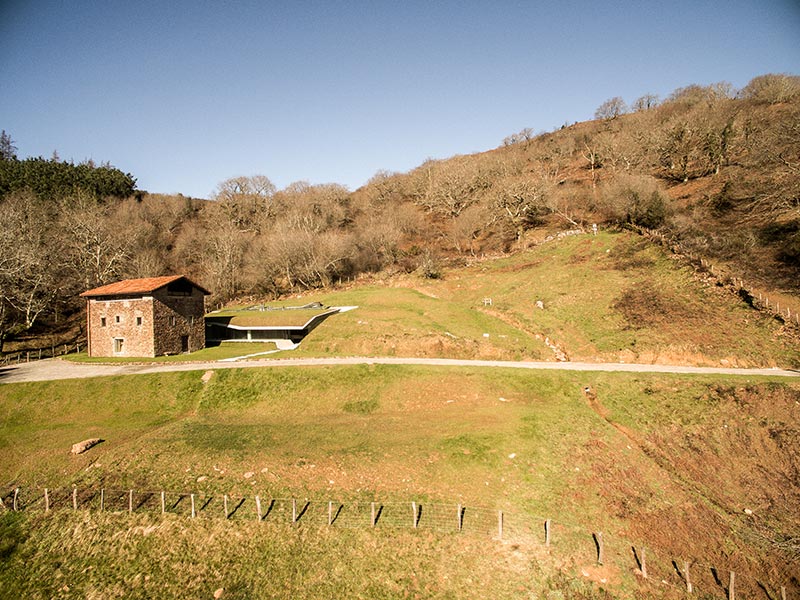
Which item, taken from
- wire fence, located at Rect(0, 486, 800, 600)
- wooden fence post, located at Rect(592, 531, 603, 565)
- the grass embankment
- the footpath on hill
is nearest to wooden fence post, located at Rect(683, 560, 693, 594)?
wire fence, located at Rect(0, 486, 800, 600)

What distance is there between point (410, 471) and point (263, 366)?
19.1 m

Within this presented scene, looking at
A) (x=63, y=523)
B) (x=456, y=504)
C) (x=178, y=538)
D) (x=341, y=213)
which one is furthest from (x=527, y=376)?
(x=341, y=213)

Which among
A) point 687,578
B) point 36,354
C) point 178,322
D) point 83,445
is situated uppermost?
point 178,322

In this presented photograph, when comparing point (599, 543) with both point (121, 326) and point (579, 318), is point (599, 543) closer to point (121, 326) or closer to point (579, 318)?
point (579, 318)

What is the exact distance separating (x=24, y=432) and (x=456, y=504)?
2844cm

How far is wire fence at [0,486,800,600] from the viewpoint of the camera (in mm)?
14016

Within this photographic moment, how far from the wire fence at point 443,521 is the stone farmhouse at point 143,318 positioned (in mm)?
21592

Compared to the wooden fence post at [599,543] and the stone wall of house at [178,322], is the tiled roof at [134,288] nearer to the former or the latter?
the stone wall of house at [178,322]

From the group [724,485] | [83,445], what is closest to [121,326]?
[83,445]

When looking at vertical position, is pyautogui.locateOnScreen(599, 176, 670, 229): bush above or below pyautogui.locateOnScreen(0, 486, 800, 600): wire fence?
above

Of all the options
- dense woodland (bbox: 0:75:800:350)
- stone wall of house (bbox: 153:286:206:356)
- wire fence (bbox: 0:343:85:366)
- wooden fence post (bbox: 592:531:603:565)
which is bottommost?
wire fence (bbox: 0:343:85:366)

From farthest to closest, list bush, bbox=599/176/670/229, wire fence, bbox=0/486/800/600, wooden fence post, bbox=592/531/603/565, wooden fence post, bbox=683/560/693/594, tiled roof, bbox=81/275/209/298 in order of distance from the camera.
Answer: bush, bbox=599/176/670/229
tiled roof, bbox=81/275/209/298
wooden fence post, bbox=592/531/603/565
wire fence, bbox=0/486/800/600
wooden fence post, bbox=683/560/693/594

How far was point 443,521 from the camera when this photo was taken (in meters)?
16.8

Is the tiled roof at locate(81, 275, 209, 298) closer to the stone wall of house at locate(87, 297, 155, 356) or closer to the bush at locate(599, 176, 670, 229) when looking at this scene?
the stone wall of house at locate(87, 297, 155, 356)
